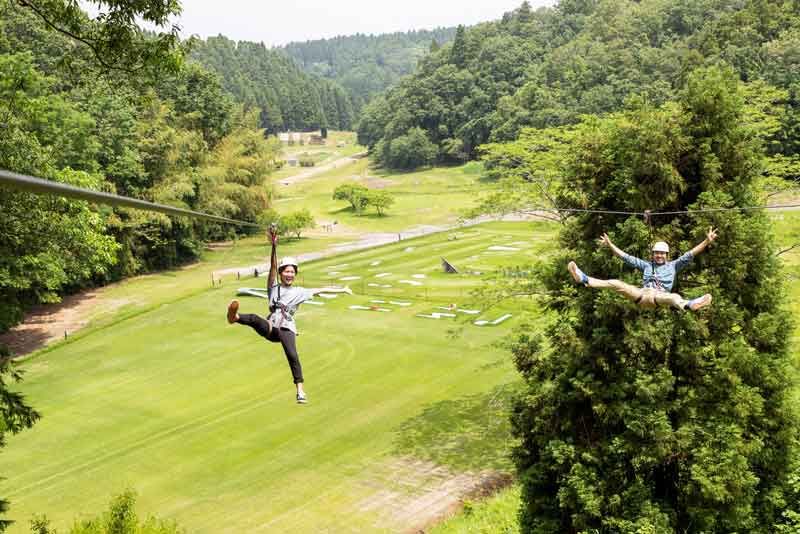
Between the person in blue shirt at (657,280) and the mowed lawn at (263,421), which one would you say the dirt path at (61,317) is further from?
the person in blue shirt at (657,280)

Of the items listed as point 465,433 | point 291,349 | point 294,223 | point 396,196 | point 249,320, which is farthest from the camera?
point 396,196

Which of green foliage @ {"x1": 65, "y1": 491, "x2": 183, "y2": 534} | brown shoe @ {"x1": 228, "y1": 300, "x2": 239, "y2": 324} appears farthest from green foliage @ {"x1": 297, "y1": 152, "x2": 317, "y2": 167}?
brown shoe @ {"x1": 228, "y1": 300, "x2": 239, "y2": 324}

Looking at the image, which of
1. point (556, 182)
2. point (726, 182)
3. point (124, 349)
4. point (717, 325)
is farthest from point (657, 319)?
point (124, 349)

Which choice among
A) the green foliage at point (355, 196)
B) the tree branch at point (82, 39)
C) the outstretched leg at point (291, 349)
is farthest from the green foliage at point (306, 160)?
the outstretched leg at point (291, 349)

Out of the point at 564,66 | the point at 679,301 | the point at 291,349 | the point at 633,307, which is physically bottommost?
the point at 633,307

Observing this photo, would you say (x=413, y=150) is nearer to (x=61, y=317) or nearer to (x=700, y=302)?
(x=61, y=317)

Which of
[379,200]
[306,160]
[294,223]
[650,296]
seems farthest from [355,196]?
[650,296]

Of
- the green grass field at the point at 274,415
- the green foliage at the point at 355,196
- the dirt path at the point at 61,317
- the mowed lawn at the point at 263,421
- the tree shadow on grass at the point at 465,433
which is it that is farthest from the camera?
the green foliage at the point at 355,196
